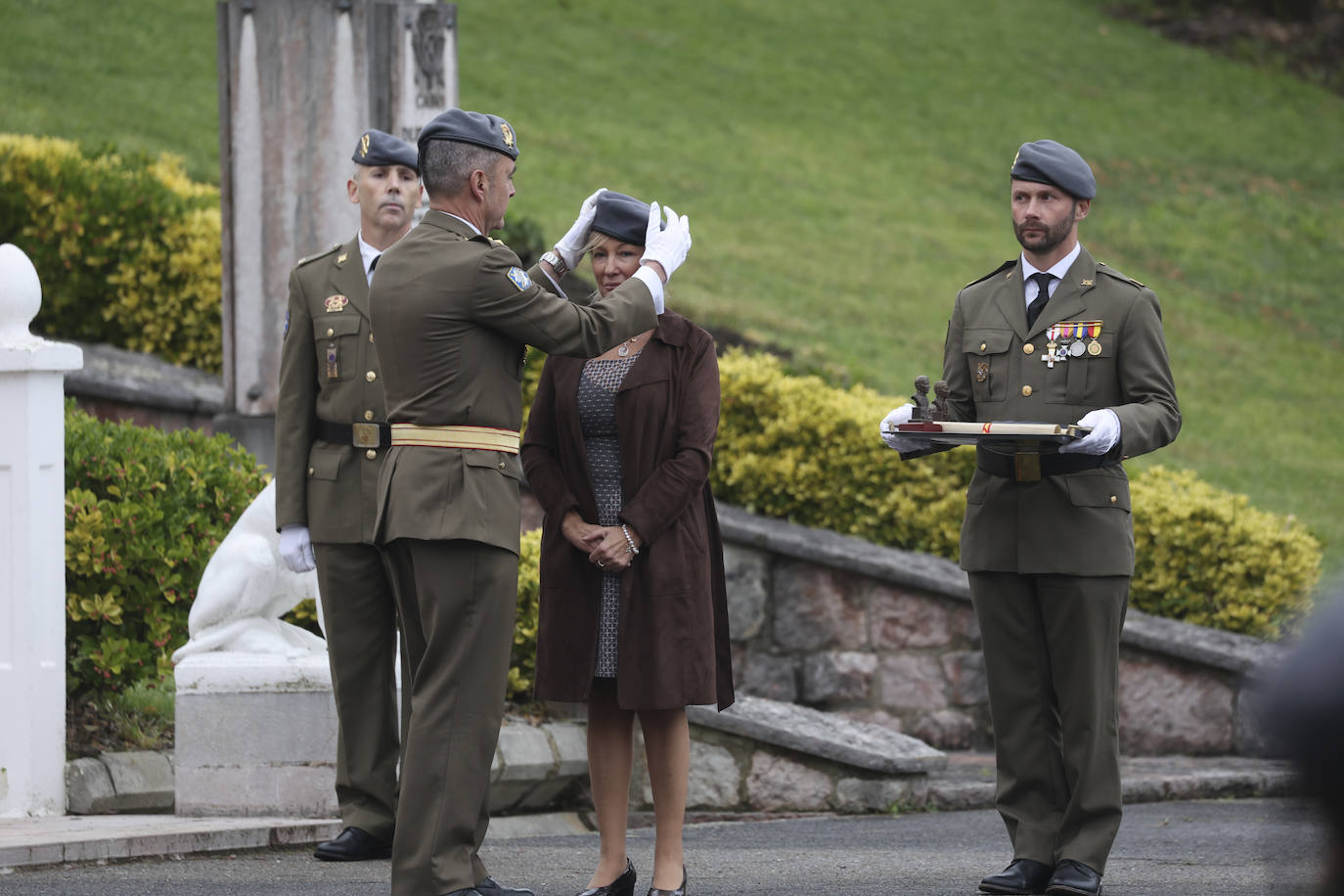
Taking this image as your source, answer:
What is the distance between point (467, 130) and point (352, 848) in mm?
2213

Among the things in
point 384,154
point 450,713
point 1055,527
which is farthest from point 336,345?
point 1055,527

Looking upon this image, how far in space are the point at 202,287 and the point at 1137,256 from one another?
10337 mm

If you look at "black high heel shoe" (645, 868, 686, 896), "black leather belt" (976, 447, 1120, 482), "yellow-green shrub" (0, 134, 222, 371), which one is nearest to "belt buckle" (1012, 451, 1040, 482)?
"black leather belt" (976, 447, 1120, 482)

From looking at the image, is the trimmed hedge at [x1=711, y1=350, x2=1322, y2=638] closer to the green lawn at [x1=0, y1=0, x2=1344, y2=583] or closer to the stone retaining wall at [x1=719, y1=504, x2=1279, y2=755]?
the stone retaining wall at [x1=719, y1=504, x2=1279, y2=755]

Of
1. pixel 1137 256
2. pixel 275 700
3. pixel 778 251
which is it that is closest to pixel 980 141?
pixel 1137 256

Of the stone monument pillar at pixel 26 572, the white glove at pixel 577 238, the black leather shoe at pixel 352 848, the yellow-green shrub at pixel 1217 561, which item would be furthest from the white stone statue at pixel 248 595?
the yellow-green shrub at pixel 1217 561

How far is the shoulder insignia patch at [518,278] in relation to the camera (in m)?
3.99

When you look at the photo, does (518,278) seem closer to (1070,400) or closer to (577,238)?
(577,238)

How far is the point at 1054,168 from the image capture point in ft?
14.9

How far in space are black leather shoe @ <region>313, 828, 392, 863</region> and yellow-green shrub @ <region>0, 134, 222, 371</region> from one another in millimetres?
5070

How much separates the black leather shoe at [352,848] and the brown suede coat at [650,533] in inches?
35.8

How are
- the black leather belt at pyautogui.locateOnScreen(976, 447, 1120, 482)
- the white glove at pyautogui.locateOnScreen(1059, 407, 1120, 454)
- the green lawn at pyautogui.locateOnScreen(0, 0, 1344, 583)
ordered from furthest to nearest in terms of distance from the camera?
the green lawn at pyautogui.locateOnScreen(0, 0, 1344, 583) < the black leather belt at pyautogui.locateOnScreen(976, 447, 1120, 482) < the white glove at pyautogui.locateOnScreen(1059, 407, 1120, 454)

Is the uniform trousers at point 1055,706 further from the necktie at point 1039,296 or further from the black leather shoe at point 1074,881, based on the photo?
the necktie at point 1039,296

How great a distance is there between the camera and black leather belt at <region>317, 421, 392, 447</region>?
4941 millimetres
